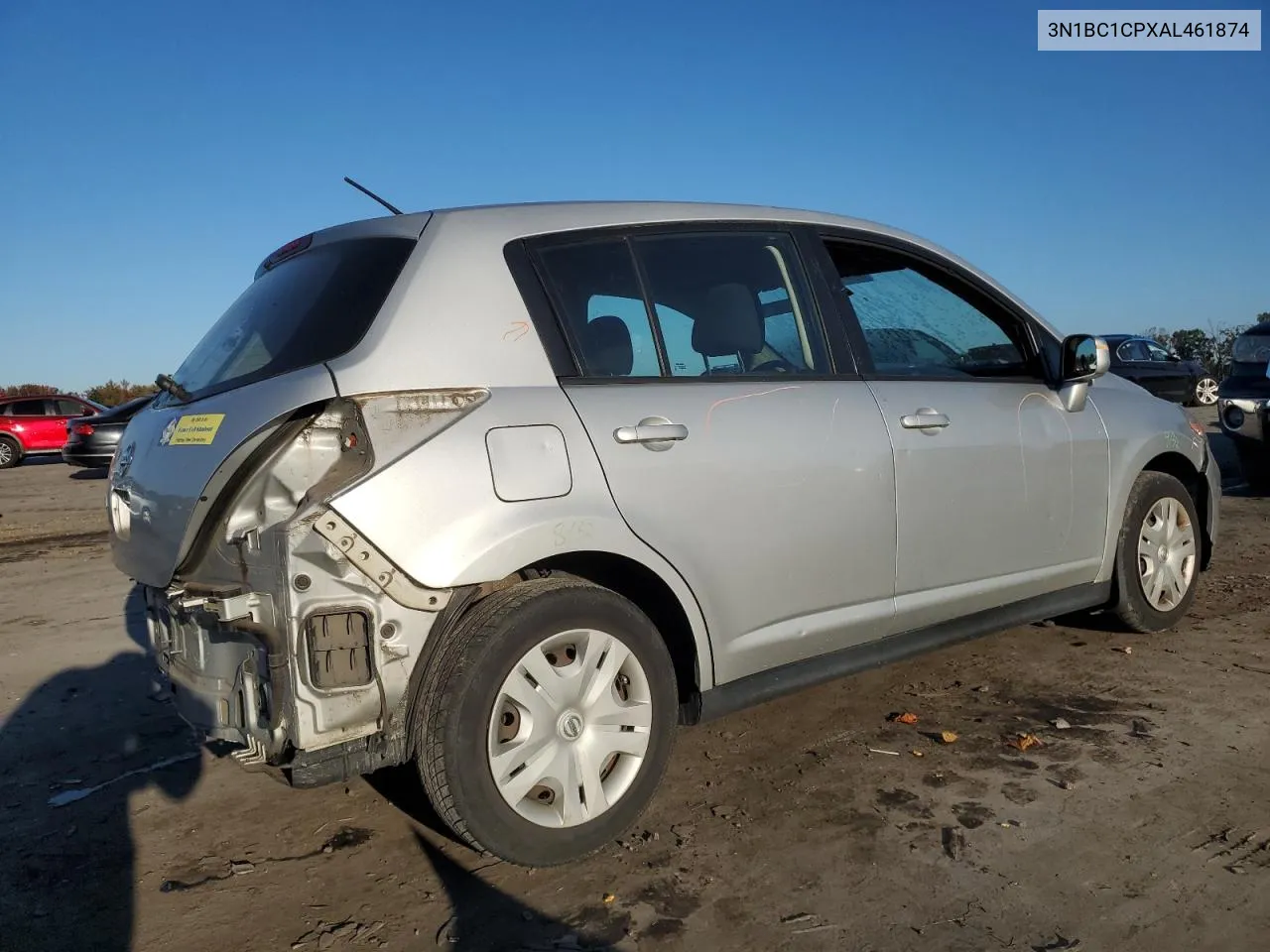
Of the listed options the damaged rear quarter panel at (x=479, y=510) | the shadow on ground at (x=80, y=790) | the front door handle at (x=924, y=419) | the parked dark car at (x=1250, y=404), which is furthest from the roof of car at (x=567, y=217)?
Result: the parked dark car at (x=1250, y=404)

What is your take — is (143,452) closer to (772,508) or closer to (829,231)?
(772,508)

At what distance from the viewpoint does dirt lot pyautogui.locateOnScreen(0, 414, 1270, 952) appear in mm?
2490

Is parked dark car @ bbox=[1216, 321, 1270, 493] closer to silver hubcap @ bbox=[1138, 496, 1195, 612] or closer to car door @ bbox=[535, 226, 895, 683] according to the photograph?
silver hubcap @ bbox=[1138, 496, 1195, 612]

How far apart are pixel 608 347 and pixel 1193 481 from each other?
3488mm

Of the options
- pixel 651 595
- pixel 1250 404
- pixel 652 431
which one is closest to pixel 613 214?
pixel 652 431

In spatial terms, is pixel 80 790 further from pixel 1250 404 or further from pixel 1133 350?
pixel 1133 350

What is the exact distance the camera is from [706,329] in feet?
11.2

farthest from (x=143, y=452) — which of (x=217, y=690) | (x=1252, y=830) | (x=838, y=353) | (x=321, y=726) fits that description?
(x=1252, y=830)

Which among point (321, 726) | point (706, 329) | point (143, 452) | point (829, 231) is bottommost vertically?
point (321, 726)

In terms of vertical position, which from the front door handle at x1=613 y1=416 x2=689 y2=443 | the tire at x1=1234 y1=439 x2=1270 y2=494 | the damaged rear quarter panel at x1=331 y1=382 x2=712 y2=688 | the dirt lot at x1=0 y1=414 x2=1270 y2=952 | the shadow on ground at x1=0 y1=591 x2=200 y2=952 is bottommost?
the dirt lot at x1=0 y1=414 x2=1270 y2=952

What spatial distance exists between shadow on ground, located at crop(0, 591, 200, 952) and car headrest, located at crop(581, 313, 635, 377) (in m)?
1.81

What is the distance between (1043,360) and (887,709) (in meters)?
1.65

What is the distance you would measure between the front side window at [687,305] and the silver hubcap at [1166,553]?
2197 mm

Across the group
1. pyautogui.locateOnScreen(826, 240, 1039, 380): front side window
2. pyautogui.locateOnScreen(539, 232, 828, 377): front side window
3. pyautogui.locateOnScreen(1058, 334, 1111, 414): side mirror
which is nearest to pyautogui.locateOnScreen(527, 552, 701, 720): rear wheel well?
pyautogui.locateOnScreen(539, 232, 828, 377): front side window
